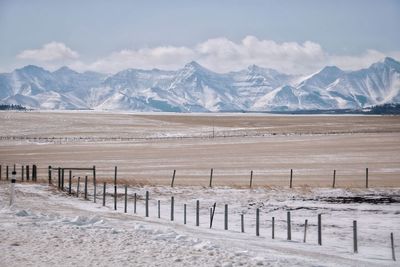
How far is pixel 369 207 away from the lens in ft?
92.1

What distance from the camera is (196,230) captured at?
20141 mm

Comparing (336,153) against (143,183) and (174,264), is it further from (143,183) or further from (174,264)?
(174,264)

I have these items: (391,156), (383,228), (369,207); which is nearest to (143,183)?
(369,207)

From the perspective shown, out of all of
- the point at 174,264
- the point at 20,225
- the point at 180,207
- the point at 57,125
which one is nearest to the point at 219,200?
the point at 180,207

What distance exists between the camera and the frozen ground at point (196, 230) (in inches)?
536

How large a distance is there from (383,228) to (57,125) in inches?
4512

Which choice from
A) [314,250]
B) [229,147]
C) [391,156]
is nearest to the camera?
[314,250]

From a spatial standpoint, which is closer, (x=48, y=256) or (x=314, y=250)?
(x=48, y=256)

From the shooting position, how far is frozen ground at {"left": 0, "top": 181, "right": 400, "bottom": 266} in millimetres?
13625

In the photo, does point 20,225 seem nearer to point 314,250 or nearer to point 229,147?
point 314,250

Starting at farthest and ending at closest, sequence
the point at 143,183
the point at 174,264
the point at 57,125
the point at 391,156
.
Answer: the point at 57,125, the point at 391,156, the point at 143,183, the point at 174,264

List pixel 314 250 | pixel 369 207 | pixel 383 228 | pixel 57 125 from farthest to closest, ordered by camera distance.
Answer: pixel 57 125 → pixel 369 207 → pixel 383 228 → pixel 314 250

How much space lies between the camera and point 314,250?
1794cm

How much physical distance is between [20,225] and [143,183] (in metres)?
20.4
